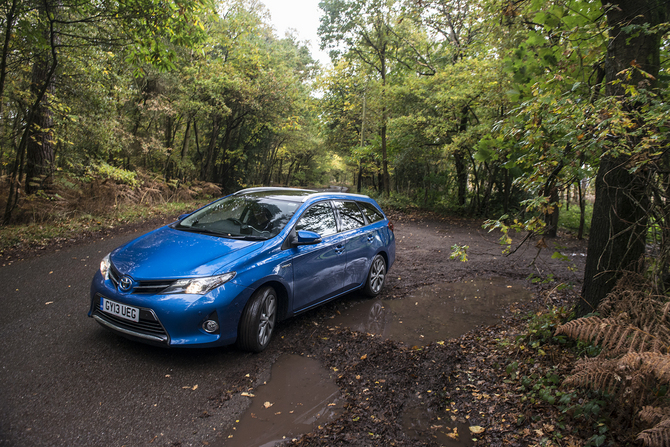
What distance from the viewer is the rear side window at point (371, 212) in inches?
240

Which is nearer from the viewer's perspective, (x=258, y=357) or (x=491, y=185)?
(x=258, y=357)

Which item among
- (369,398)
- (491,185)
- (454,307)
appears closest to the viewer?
(369,398)

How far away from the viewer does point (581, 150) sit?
9.95 ft

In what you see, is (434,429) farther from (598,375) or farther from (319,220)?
(319,220)

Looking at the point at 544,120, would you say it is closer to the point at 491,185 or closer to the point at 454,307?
the point at 454,307

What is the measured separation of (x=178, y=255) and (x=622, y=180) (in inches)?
175

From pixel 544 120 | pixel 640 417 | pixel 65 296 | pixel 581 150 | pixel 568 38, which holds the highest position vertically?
pixel 568 38

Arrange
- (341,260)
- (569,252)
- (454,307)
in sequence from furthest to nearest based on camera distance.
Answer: (569,252) < (454,307) < (341,260)

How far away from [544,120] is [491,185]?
48.2ft

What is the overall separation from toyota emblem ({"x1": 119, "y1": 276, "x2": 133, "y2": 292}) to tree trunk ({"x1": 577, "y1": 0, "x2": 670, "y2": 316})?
14.6 ft

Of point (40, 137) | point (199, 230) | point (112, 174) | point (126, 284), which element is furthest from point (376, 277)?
point (112, 174)

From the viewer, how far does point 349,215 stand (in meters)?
5.62

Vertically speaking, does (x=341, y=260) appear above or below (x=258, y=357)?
above

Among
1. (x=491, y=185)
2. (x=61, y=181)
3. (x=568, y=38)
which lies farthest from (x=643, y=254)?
(x=491, y=185)
